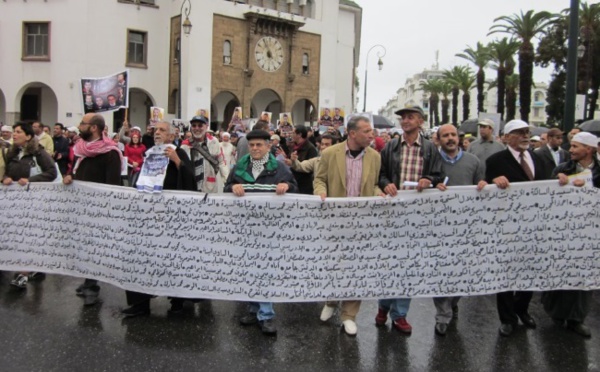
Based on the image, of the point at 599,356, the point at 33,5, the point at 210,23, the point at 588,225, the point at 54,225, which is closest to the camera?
the point at 599,356

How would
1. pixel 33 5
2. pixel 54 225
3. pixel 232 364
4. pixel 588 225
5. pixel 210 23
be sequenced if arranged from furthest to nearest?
pixel 210 23, pixel 33 5, pixel 54 225, pixel 588 225, pixel 232 364

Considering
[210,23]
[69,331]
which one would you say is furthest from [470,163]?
[210,23]

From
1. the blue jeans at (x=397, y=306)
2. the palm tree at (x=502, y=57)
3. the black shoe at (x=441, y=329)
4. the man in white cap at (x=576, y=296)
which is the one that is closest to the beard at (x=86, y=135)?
the blue jeans at (x=397, y=306)

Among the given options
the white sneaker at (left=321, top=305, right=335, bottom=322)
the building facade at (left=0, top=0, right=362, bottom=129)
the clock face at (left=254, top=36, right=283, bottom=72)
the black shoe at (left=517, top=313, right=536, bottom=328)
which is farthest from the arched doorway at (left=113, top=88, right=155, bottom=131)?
the black shoe at (left=517, top=313, right=536, bottom=328)

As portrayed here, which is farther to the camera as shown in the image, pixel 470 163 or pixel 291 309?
pixel 291 309

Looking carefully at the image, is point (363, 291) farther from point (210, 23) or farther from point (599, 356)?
point (210, 23)

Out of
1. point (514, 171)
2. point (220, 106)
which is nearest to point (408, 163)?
point (514, 171)

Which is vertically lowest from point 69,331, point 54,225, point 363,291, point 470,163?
point 69,331

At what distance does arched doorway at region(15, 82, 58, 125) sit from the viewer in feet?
111

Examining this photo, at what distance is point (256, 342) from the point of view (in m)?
4.81

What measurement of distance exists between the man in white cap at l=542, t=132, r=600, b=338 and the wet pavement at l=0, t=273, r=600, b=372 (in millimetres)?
160

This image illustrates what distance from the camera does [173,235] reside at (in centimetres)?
512

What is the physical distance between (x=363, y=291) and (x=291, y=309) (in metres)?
1.20

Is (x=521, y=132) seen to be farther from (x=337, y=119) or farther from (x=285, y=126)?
(x=337, y=119)
